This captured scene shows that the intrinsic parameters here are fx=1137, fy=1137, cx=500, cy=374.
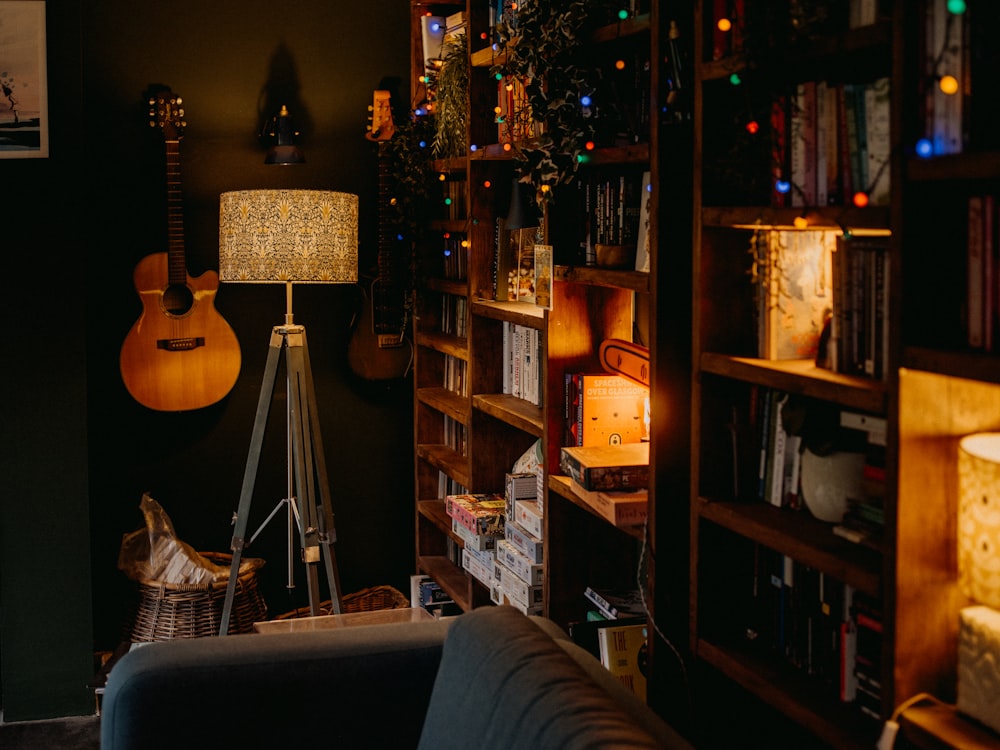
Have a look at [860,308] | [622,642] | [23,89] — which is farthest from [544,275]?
[23,89]

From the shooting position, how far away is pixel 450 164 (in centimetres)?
377

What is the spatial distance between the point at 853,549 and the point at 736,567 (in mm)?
423

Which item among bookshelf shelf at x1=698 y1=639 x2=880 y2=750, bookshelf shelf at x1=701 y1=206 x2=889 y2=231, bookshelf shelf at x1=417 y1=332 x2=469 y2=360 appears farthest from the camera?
bookshelf shelf at x1=417 y1=332 x2=469 y2=360

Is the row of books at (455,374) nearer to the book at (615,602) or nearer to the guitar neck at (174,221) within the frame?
the guitar neck at (174,221)

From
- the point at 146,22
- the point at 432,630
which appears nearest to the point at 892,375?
the point at 432,630

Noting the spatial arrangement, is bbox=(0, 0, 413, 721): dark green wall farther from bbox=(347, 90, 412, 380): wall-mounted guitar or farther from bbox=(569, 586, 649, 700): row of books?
bbox=(569, 586, 649, 700): row of books

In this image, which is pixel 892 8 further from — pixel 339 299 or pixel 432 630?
pixel 339 299

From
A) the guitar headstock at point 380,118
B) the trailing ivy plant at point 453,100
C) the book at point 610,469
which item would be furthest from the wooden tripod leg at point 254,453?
the book at point 610,469

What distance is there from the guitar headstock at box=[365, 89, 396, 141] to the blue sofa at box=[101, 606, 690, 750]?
2516 millimetres

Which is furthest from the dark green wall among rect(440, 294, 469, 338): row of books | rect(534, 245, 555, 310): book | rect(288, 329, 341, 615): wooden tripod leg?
rect(534, 245, 555, 310): book

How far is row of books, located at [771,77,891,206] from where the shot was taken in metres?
1.79

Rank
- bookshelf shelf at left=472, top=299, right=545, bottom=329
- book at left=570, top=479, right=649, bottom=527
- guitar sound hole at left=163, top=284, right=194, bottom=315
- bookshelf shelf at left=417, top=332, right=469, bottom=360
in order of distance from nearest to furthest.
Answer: book at left=570, top=479, right=649, bottom=527 → bookshelf shelf at left=472, top=299, right=545, bottom=329 → bookshelf shelf at left=417, top=332, right=469, bottom=360 → guitar sound hole at left=163, top=284, right=194, bottom=315

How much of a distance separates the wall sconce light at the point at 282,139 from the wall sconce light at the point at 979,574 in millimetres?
3022

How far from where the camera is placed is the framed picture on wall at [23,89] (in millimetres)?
3621
